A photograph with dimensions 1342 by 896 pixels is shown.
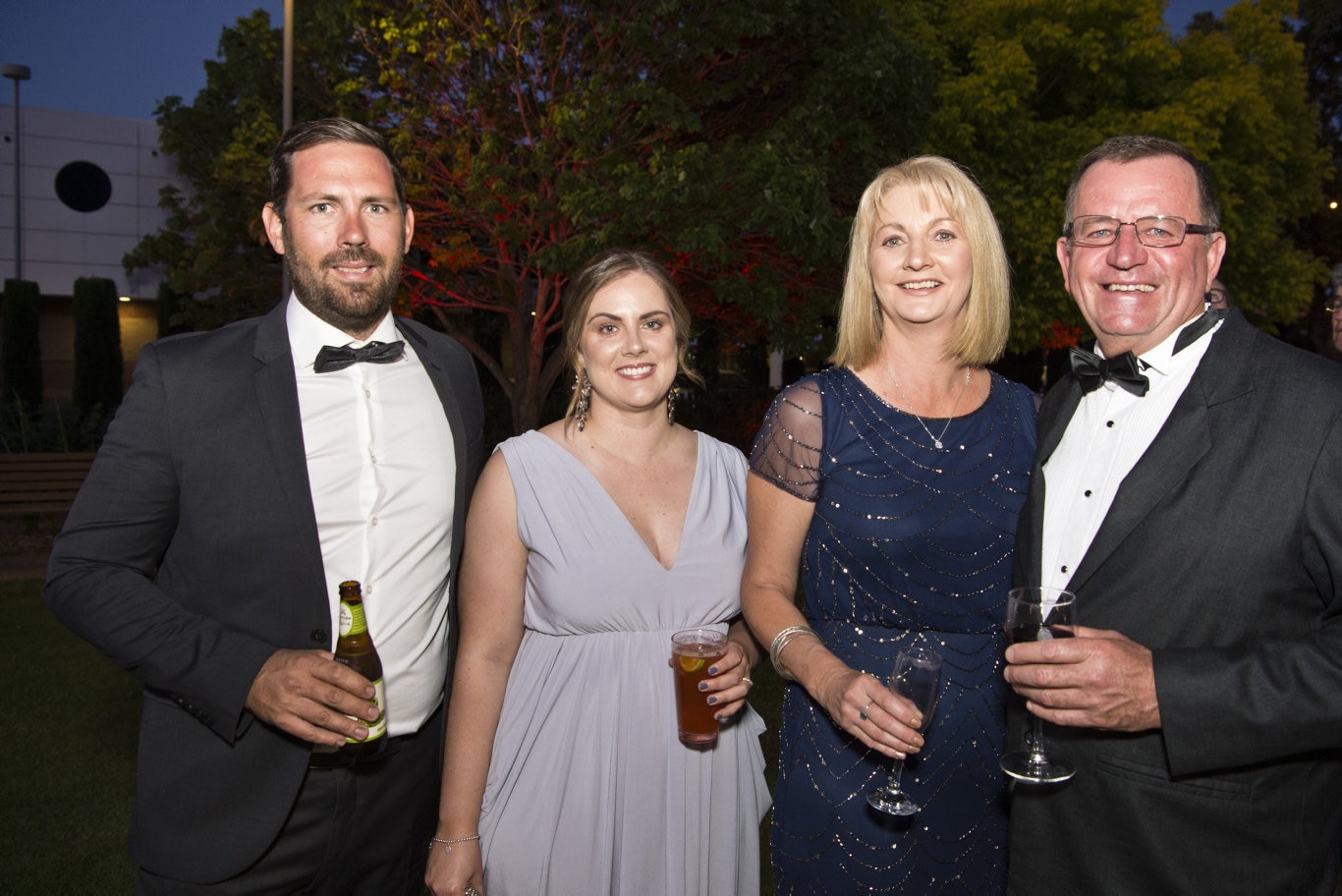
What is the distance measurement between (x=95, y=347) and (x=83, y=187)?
10.8 m

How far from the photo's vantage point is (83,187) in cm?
2973

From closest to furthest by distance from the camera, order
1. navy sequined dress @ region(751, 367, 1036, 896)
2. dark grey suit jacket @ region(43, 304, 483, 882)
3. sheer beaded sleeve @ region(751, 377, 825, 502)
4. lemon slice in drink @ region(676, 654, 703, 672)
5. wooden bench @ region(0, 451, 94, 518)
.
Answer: dark grey suit jacket @ region(43, 304, 483, 882), lemon slice in drink @ region(676, 654, 703, 672), navy sequined dress @ region(751, 367, 1036, 896), sheer beaded sleeve @ region(751, 377, 825, 502), wooden bench @ region(0, 451, 94, 518)

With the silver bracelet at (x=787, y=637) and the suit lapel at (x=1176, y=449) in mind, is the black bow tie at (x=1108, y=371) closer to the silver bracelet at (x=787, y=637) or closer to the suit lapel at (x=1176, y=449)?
the suit lapel at (x=1176, y=449)

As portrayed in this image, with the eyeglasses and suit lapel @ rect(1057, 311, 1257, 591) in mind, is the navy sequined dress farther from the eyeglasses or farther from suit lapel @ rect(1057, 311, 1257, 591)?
the eyeglasses

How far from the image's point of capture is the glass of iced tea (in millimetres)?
2580

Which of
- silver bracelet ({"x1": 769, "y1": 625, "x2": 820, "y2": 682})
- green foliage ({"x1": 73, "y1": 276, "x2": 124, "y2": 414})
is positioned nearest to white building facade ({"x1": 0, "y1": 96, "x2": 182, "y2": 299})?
green foliage ({"x1": 73, "y1": 276, "x2": 124, "y2": 414})

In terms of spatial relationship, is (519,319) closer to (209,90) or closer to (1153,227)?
(209,90)

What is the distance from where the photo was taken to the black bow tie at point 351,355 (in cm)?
275

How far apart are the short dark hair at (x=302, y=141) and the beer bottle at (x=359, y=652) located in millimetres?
1235

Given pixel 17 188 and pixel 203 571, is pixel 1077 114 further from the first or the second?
pixel 17 188

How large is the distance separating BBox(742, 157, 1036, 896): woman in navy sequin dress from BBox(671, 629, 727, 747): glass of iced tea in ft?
0.60

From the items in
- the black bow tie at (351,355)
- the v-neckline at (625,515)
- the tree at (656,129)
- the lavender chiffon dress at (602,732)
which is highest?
the tree at (656,129)

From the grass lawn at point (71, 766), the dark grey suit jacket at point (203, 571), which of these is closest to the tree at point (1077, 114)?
the grass lawn at point (71, 766)

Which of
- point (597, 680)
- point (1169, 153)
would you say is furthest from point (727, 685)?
point (1169, 153)
